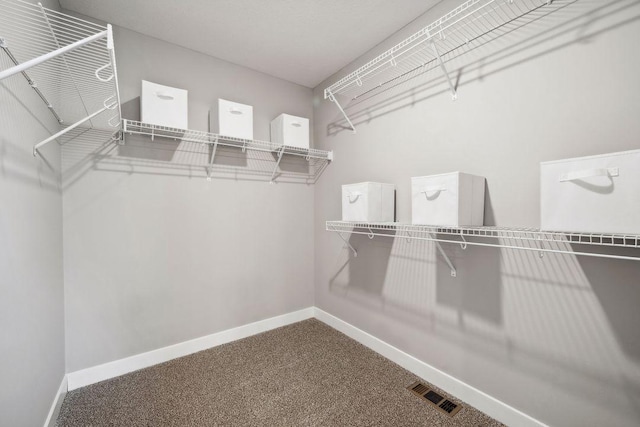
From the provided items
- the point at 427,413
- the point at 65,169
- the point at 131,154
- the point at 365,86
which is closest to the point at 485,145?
the point at 365,86

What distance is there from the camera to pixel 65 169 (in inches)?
70.1

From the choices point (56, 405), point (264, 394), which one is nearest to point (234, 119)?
point (264, 394)

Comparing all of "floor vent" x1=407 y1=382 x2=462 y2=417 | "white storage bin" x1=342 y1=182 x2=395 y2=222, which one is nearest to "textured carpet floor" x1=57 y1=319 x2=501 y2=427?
"floor vent" x1=407 y1=382 x2=462 y2=417

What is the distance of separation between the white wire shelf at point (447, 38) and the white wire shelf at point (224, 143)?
518 mm

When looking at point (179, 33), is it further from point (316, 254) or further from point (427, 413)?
point (427, 413)

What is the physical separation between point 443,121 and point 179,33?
76.2 inches

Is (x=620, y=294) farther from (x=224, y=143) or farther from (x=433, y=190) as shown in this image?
(x=224, y=143)

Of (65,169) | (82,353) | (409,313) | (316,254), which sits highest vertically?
(65,169)

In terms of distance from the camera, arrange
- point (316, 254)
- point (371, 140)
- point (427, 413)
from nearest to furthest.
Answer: point (427, 413) → point (371, 140) → point (316, 254)

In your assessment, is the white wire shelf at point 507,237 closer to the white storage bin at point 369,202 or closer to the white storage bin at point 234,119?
the white storage bin at point 369,202

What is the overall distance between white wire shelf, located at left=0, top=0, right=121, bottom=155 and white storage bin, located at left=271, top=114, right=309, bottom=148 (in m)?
1.15

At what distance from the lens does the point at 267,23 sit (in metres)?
1.93

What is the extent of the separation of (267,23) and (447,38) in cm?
117

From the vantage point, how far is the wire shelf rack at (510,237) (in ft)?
3.58
